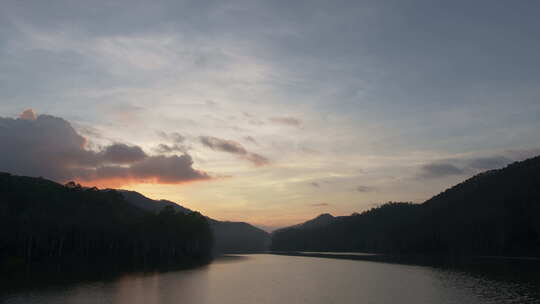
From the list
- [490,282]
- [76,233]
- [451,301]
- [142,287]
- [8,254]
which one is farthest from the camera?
[76,233]

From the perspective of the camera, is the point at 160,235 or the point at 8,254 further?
the point at 160,235

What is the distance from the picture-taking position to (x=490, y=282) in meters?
86.9

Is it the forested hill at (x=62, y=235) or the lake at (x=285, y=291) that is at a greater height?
the forested hill at (x=62, y=235)

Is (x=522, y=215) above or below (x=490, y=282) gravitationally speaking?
above

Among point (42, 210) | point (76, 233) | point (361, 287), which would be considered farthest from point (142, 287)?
point (42, 210)

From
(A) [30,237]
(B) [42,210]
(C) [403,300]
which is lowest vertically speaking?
(C) [403,300]

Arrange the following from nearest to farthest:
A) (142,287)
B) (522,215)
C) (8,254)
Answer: (142,287) → (8,254) → (522,215)

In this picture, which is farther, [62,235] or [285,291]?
[62,235]

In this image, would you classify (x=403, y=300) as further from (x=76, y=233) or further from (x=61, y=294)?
(x=76, y=233)

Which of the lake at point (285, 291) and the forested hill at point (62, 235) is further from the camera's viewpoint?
the forested hill at point (62, 235)

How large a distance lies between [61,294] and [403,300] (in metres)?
53.1

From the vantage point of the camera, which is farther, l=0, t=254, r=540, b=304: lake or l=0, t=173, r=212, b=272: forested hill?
l=0, t=173, r=212, b=272: forested hill

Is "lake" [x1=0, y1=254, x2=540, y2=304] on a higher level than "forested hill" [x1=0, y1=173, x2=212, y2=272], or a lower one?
lower

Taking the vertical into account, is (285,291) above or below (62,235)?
below
